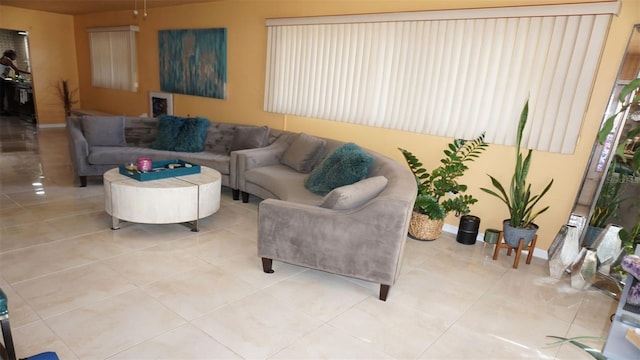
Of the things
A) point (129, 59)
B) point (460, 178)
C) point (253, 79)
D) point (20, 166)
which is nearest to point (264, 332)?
point (460, 178)

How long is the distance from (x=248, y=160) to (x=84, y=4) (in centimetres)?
534

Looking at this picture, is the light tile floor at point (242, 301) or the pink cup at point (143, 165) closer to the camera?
the light tile floor at point (242, 301)

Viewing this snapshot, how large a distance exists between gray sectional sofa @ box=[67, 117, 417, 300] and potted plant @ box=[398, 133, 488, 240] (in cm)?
57

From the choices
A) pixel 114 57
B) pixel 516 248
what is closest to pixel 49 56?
pixel 114 57

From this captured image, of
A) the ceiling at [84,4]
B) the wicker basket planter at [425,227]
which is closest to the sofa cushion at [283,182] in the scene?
the wicker basket planter at [425,227]

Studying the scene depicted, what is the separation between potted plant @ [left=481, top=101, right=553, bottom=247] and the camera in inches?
131

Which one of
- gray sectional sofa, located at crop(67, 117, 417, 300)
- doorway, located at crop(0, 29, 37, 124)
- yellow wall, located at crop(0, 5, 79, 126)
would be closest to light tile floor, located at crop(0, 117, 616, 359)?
gray sectional sofa, located at crop(67, 117, 417, 300)

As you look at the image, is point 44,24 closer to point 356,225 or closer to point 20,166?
point 20,166

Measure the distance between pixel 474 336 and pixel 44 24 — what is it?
10.1m

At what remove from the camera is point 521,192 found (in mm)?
3375

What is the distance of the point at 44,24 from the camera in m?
8.36

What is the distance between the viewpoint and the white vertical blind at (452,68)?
129 inches

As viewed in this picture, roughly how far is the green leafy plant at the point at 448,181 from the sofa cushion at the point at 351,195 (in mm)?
1108

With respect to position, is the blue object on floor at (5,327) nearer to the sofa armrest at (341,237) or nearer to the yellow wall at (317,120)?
the sofa armrest at (341,237)
